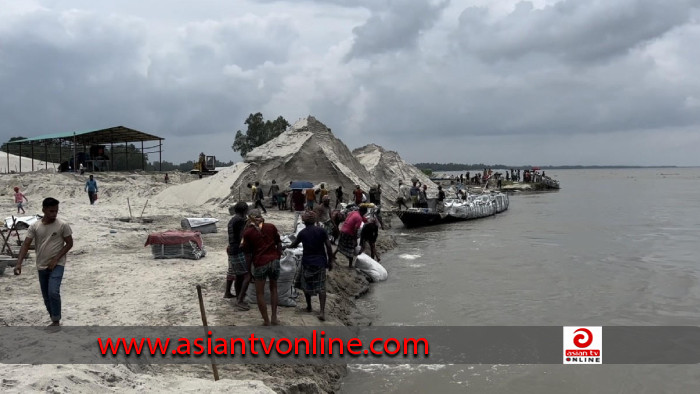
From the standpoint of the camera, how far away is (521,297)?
10.3 m

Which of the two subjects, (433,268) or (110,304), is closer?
(110,304)

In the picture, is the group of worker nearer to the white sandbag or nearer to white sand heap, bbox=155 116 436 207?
the white sandbag

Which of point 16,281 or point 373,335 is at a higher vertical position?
point 16,281

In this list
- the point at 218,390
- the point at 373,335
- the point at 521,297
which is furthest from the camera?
the point at 521,297

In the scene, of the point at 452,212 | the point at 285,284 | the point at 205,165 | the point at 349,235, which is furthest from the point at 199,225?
the point at 205,165

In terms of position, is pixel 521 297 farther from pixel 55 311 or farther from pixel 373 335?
pixel 55 311

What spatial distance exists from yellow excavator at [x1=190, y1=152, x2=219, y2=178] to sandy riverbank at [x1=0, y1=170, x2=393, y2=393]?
16716 mm

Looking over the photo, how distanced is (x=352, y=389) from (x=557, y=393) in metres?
2.39

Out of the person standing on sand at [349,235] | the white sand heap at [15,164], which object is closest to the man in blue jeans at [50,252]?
the person standing on sand at [349,235]

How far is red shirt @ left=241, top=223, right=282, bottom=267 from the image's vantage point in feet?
20.8

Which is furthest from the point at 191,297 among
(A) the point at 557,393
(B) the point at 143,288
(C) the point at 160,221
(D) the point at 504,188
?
(D) the point at 504,188

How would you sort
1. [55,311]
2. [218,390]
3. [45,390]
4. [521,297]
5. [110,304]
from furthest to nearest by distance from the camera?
[521,297]
[110,304]
[55,311]
[218,390]
[45,390]

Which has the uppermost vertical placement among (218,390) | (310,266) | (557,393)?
(310,266)

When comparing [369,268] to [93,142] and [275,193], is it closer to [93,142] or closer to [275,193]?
[275,193]
